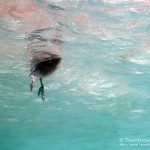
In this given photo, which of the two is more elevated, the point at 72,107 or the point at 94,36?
the point at 94,36

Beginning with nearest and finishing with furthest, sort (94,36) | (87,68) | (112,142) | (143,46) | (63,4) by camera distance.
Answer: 1. (63,4)
2. (94,36)
3. (143,46)
4. (87,68)
5. (112,142)

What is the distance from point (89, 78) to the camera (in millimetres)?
20375

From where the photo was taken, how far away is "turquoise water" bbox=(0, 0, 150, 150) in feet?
39.8

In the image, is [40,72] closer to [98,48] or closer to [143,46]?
Answer: [98,48]

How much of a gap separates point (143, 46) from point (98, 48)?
8.91 feet

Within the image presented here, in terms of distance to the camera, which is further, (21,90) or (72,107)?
(72,107)

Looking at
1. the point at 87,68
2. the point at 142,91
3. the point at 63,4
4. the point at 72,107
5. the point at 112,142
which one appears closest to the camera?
the point at 63,4

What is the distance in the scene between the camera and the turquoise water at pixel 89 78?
12125mm

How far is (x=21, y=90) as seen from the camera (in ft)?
78.4

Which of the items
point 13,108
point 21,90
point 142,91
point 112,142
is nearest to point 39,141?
point 112,142

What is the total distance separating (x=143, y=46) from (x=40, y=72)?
6690 mm

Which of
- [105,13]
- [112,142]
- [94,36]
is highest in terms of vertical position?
[105,13]

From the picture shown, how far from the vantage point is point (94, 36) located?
1360cm

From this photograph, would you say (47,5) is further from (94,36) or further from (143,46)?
(143,46)
